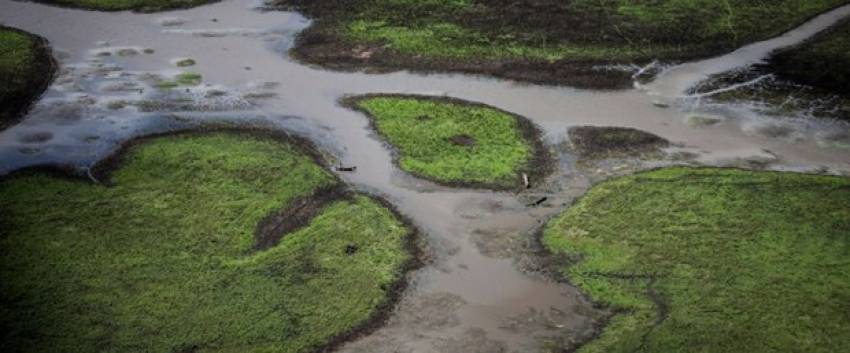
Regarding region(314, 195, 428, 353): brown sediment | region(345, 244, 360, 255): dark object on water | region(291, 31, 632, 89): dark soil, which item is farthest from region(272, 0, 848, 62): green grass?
region(345, 244, 360, 255): dark object on water

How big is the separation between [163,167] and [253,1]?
38.5 feet

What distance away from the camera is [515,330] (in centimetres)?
1245

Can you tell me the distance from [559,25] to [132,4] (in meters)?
13.0

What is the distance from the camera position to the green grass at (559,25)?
22938mm

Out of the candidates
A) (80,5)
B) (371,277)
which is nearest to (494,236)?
(371,277)

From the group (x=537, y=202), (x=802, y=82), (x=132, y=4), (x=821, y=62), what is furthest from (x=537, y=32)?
(x=132, y=4)

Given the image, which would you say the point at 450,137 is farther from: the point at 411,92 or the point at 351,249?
the point at 351,249

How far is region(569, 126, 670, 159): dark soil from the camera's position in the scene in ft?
57.9

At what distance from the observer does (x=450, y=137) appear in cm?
1844

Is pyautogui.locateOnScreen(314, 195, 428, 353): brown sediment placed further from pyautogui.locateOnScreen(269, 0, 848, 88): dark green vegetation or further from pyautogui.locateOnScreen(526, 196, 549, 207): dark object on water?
pyautogui.locateOnScreen(269, 0, 848, 88): dark green vegetation

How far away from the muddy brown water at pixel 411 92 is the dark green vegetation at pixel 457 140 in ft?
1.29

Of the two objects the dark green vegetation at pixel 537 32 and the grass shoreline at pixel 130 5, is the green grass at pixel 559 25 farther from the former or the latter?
the grass shoreline at pixel 130 5

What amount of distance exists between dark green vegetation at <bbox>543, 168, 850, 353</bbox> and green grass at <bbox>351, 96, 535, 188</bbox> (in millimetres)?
2007

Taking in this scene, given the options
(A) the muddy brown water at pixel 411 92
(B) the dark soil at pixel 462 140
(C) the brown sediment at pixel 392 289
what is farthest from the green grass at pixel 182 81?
(C) the brown sediment at pixel 392 289
